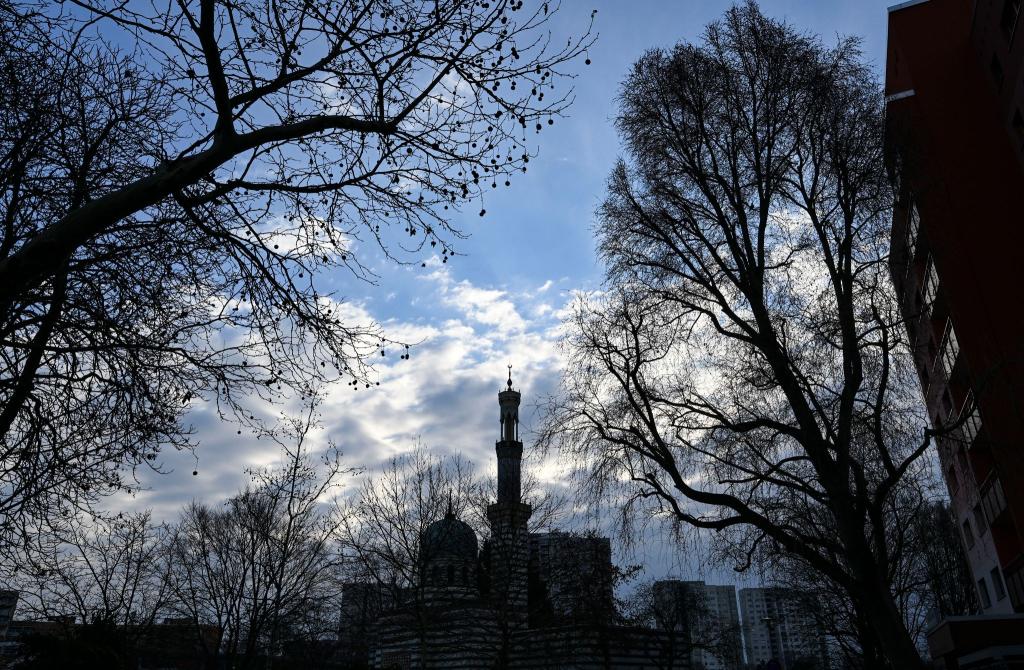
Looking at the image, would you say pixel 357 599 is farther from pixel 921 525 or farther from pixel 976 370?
pixel 976 370

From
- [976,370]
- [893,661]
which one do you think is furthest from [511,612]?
[893,661]

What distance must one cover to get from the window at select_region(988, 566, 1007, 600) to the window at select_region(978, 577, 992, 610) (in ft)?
4.63

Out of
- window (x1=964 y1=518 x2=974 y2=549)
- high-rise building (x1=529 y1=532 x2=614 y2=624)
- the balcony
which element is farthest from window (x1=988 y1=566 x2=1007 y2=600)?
high-rise building (x1=529 y1=532 x2=614 y2=624)

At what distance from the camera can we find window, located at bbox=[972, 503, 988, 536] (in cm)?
2543

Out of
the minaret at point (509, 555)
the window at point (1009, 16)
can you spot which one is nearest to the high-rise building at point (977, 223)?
the window at point (1009, 16)

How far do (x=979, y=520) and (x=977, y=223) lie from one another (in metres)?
11.7

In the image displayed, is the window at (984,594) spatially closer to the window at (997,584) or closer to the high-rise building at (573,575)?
the window at (997,584)

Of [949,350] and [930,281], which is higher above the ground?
[930,281]

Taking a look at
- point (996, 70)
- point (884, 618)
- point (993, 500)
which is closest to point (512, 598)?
point (993, 500)

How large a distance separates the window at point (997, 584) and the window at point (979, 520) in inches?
56.1

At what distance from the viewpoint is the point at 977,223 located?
2142cm

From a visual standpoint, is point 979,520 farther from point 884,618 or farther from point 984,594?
point 884,618

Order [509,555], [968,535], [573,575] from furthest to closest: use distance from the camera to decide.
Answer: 1. [573,575]
2. [509,555]
3. [968,535]

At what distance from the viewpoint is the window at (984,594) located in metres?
26.5
